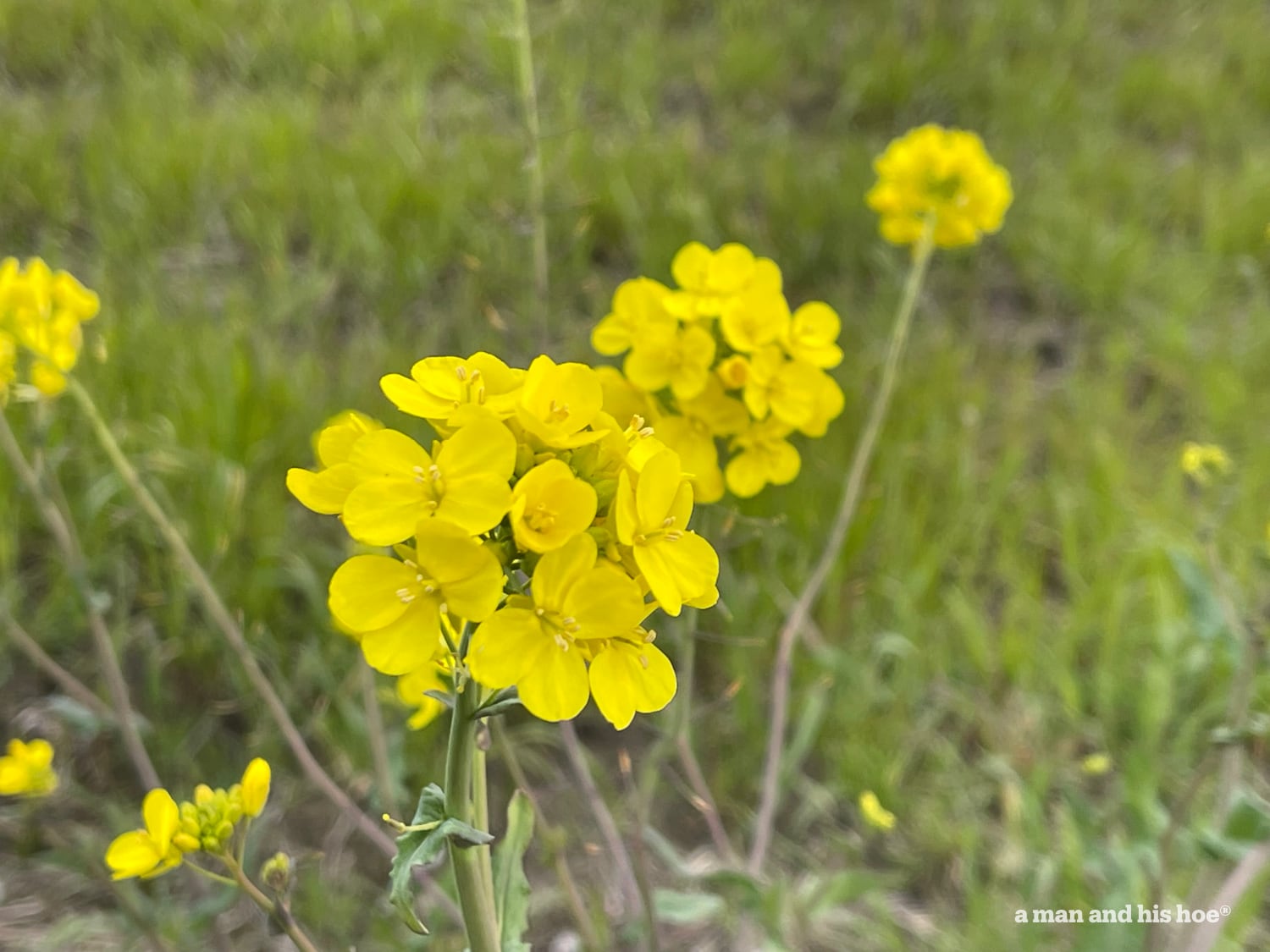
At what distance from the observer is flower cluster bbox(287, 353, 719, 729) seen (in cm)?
72

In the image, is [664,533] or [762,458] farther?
[762,458]

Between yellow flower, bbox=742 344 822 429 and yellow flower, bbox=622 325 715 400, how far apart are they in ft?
0.22

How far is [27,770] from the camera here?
1.47 metres

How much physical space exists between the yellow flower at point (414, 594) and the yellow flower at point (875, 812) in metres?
1.25

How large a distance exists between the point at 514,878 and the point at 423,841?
0.23m

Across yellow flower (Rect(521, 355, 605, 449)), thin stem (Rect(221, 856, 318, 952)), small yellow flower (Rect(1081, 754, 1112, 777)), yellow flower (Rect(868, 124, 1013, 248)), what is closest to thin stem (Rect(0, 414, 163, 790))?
thin stem (Rect(221, 856, 318, 952))

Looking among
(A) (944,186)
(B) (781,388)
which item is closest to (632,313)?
(B) (781,388)

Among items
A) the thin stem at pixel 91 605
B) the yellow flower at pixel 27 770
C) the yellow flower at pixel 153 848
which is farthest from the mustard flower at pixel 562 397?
the yellow flower at pixel 27 770

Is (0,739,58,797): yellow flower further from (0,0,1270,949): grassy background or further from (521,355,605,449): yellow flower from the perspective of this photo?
(521,355,605,449): yellow flower

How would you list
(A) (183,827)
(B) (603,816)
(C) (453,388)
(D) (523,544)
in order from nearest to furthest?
(D) (523,544) → (C) (453,388) → (A) (183,827) → (B) (603,816)

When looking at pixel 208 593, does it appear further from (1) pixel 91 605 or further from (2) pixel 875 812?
(2) pixel 875 812

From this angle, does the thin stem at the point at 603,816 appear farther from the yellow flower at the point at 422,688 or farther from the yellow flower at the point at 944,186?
the yellow flower at the point at 944,186

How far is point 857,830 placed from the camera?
1986 mm

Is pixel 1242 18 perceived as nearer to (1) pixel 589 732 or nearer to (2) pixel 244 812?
(1) pixel 589 732
